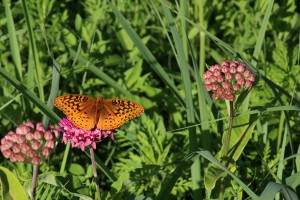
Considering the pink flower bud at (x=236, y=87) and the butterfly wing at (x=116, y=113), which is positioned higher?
the pink flower bud at (x=236, y=87)

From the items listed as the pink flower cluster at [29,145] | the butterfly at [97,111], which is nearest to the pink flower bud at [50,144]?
the pink flower cluster at [29,145]

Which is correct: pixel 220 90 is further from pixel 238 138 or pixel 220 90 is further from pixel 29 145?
pixel 29 145

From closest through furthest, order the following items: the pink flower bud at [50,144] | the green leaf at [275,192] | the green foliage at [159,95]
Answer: the green leaf at [275,192]
the pink flower bud at [50,144]
the green foliage at [159,95]

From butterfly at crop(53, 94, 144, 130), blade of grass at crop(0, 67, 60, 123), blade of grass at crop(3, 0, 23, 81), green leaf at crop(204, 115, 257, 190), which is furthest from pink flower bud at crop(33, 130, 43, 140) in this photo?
blade of grass at crop(3, 0, 23, 81)

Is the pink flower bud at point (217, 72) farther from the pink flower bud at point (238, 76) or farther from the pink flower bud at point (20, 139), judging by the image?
the pink flower bud at point (20, 139)

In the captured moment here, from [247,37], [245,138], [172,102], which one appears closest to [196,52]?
[247,37]

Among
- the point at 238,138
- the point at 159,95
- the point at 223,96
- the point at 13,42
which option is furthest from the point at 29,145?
the point at 159,95

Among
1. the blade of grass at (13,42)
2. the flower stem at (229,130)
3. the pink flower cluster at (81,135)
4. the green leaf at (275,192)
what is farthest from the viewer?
the blade of grass at (13,42)

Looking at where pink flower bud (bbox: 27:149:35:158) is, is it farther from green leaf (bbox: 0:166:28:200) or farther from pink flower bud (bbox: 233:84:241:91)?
pink flower bud (bbox: 233:84:241:91)
